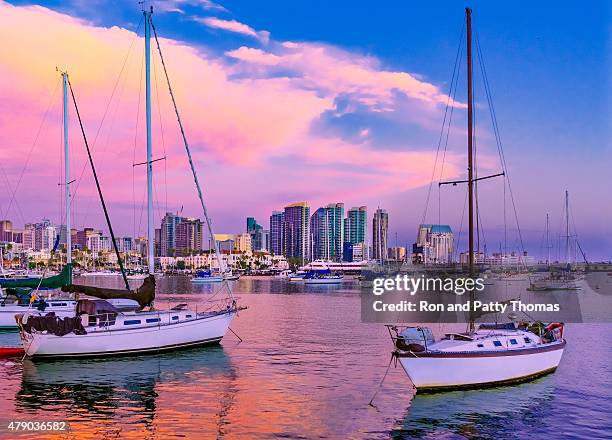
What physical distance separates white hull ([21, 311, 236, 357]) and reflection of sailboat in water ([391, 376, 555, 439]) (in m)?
19.1

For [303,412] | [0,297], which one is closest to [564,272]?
[0,297]

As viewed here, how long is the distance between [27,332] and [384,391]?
22251 mm

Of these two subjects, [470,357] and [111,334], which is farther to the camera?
[111,334]

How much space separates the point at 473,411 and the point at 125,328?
22.9 meters

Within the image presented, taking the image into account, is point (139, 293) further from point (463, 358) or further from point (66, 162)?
point (463, 358)

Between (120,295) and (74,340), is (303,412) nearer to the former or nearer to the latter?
(74,340)

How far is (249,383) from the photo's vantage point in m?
34.8

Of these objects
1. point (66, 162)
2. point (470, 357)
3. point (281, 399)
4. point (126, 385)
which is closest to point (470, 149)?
point (470, 357)

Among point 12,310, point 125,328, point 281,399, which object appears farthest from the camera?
point 12,310

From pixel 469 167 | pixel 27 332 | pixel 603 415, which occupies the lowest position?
pixel 603 415

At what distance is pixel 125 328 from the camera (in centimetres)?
4159

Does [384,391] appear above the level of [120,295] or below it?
below

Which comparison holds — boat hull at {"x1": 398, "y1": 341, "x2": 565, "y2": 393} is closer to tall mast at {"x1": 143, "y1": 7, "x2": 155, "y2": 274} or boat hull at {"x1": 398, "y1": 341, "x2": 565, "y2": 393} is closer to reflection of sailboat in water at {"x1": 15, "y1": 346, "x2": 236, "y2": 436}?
reflection of sailboat in water at {"x1": 15, "y1": 346, "x2": 236, "y2": 436}

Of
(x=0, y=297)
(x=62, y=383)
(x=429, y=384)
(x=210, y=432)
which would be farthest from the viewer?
(x=0, y=297)
